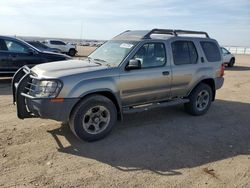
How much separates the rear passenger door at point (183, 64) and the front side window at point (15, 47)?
265 inches

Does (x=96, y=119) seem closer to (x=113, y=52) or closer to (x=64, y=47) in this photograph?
(x=113, y=52)

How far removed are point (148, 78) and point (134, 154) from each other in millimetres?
1766

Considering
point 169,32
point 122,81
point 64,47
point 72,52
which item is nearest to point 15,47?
point 169,32

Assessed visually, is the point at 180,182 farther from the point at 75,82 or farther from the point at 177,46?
the point at 177,46

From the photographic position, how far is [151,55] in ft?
21.1

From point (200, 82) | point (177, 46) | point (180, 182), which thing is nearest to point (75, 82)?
point (180, 182)

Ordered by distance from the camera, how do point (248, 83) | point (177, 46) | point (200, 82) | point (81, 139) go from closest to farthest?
point (81, 139) < point (177, 46) < point (200, 82) < point (248, 83)

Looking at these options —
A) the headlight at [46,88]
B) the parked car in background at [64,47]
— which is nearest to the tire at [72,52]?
the parked car in background at [64,47]

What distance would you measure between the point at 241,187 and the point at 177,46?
3637 mm

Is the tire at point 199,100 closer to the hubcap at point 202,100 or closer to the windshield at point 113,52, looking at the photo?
the hubcap at point 202,100

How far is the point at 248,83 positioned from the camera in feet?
44.4

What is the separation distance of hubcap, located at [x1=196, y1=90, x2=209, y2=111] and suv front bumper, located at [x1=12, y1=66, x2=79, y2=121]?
3.50 metres

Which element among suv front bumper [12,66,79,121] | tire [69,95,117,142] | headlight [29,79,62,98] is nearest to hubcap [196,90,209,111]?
tire [69,95,117,142]

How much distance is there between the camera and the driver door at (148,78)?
19.6 ft
